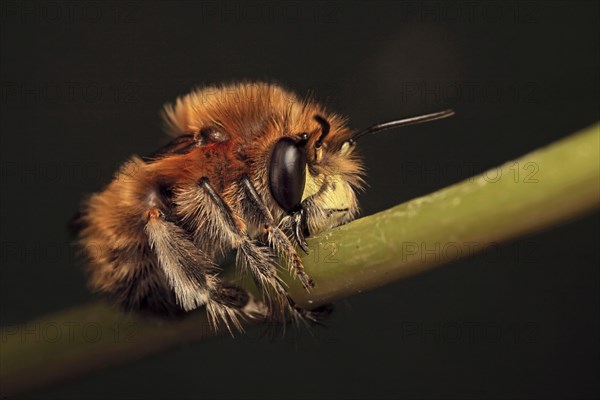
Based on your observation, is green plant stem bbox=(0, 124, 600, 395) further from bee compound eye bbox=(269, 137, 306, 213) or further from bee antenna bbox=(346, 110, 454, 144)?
bee antenna bbox=(346, 110, 454, 144)

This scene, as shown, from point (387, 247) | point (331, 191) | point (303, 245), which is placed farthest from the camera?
point (331, 191)

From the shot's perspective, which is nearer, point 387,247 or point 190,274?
point 387,247

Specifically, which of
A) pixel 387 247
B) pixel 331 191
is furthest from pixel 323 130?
pixel 387 247

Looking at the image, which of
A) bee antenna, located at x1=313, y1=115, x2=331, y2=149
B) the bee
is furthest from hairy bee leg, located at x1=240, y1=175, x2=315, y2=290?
bee antenna, located at x1=313, y1=115, x2=331, y2=149

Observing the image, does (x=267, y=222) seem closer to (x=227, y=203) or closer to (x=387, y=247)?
(x=227, y=203)

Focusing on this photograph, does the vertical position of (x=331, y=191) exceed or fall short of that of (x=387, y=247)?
it exceeds it

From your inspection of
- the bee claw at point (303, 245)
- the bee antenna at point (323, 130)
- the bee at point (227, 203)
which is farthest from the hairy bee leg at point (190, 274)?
the bee antenna at point (323, 130)
